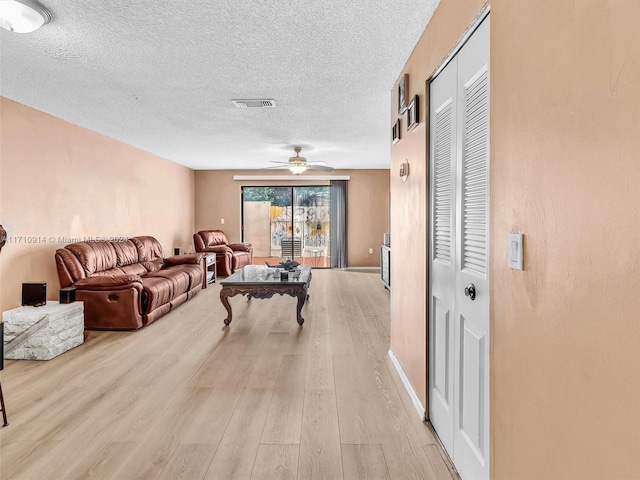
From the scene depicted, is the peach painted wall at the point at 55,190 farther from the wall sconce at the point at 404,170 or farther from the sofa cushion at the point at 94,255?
the wall sconce at the point at 404,170

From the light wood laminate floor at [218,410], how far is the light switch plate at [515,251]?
3.93ft

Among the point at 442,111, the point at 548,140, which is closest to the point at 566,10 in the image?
the point at 548,140

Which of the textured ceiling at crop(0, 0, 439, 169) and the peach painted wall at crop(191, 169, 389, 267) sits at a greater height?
the textured ceiling at crop(0, 0, 439, 169)

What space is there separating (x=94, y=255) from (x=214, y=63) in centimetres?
304

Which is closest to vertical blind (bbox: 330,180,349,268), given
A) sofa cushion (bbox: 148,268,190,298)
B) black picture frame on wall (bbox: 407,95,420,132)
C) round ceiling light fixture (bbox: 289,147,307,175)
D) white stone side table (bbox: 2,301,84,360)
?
round ceiling light fixture (bbox: 289,147,307,175)

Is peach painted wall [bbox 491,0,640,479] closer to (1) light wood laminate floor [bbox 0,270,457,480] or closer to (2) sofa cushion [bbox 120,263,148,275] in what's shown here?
(1) light wood laminate floor [bbox 0,270,457,480]

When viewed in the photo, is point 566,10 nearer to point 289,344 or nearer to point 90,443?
point 90,443

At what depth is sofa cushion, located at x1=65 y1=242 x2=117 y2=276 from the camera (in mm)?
4316

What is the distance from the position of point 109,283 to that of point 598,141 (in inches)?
177

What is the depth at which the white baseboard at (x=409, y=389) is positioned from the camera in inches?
89.4

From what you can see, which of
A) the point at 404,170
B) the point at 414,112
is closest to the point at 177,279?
the point at 404,170

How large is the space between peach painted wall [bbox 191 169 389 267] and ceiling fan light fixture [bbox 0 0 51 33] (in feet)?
22.5

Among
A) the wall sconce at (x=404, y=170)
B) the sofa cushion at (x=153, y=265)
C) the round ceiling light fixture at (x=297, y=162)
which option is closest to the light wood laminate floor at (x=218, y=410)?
the wall sconce at (x=404, y=170)

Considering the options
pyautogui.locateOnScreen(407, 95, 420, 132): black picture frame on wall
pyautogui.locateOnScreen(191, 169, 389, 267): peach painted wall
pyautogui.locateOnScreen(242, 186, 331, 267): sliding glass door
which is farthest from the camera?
pyautogui.locateOnScreen(242, 186, 331, 267): sliding glass door
